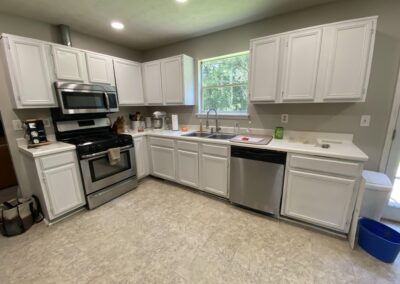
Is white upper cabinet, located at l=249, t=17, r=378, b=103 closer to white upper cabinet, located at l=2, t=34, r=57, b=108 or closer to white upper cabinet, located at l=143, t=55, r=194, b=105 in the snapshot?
white upper cabinet, located at l=143, t=55, r=194, b=105

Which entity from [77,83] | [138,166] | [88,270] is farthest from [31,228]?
[77,83]

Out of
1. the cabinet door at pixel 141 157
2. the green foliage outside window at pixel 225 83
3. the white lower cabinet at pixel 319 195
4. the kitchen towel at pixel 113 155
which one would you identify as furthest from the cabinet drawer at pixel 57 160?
the white lower cabinet at pixel 319 195

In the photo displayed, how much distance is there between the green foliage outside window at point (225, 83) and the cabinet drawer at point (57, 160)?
2204 millimetres

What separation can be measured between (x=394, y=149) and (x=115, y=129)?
397 centimetres

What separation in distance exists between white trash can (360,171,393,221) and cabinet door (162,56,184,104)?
2753 millimetres

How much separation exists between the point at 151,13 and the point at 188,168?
222cm

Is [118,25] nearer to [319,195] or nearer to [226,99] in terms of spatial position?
[226,99]

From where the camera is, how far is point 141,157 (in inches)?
127

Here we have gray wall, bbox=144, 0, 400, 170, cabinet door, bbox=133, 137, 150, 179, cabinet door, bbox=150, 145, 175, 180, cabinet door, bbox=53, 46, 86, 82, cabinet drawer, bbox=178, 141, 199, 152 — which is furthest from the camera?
cabinet door, bbox=133, 137, 150, 179

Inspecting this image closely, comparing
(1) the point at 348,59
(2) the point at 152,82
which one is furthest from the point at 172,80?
(1) the point at 348,59

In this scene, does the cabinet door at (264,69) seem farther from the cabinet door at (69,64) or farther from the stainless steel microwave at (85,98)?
the cabinet door at (69,64)

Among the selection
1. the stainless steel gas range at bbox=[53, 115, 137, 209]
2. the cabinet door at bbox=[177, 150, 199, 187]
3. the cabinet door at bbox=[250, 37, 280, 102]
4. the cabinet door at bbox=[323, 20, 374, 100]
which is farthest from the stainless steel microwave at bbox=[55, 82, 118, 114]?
the cabinet door at bbox=[323, 20, 374, 100]

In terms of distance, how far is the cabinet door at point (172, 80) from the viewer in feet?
10.1

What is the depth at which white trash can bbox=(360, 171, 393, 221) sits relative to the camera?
1793 millimetres
